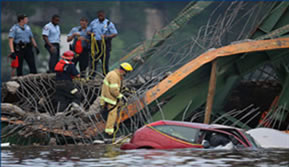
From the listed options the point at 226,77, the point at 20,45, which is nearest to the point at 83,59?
the point at 20,45

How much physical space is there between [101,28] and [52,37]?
130cm

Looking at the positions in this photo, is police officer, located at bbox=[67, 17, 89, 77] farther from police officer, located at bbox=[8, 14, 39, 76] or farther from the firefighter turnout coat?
the firefighter turnout coat

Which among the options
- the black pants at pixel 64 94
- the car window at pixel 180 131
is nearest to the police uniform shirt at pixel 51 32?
the black pants at pixel 64 94

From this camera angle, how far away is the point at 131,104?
15.7 meters

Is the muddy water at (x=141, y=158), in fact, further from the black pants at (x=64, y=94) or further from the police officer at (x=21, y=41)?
the police officer at (x=21, y=41)

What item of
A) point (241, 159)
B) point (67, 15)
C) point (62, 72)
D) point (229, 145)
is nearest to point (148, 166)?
point (241, 159)

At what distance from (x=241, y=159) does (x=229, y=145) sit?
1.70 m

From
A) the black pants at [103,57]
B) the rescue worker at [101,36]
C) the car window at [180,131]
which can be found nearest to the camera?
the car window at [180,131]

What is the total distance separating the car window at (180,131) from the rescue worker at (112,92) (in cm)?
275

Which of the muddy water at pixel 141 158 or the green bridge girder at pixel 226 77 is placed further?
the green bridge girder at pixel 226 77

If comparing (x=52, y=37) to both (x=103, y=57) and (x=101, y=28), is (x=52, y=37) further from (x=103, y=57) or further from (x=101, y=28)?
(x=103, y=57)

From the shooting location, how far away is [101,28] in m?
16.3

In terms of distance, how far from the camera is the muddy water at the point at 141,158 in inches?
383

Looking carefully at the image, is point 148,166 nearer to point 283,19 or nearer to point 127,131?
point 127,131
